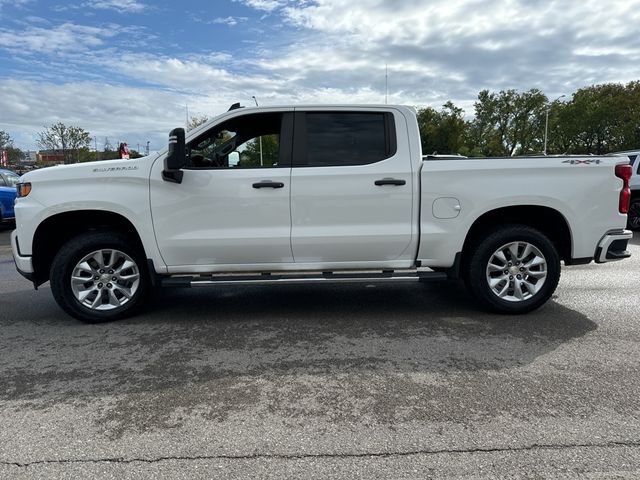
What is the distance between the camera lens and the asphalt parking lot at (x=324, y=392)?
98.5 inches

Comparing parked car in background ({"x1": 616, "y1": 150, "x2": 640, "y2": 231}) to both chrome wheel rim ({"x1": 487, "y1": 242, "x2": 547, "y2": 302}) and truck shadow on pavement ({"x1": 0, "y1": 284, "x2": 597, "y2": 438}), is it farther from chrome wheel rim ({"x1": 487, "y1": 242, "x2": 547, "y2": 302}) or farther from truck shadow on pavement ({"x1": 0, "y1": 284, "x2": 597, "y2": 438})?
chrome wheel rim ({"x1": 487, "y1": 242, "x2": 547, "y2": 302})

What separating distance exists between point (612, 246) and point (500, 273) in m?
1.13

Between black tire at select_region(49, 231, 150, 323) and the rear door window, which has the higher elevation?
the rear door window

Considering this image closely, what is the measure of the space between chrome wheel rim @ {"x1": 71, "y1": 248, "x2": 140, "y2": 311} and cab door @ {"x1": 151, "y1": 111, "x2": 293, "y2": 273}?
443 mm

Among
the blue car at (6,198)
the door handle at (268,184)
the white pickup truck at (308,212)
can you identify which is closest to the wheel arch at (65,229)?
the white pickup truck at (308,212)

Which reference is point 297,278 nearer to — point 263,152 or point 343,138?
point 263,152

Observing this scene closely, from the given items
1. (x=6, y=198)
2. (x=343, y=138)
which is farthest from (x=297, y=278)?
(x=6, y=198)

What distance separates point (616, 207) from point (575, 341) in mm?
1511

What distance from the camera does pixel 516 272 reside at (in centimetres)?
479

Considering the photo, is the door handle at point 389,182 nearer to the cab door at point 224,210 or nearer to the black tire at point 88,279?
the cab door at point 224,210

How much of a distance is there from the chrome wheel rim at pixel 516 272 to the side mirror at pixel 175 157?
314 cm

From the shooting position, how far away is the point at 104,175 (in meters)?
4.54

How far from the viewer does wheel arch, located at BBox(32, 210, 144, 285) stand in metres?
4.67

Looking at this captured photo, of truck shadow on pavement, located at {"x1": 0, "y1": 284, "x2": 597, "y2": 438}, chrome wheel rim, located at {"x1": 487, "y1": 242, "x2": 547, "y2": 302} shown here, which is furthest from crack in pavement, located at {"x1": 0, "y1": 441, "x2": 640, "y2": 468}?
chrome wheel rim, located at {"x1": 487, "y1": 242, "x2": 547, "y2": 302}
